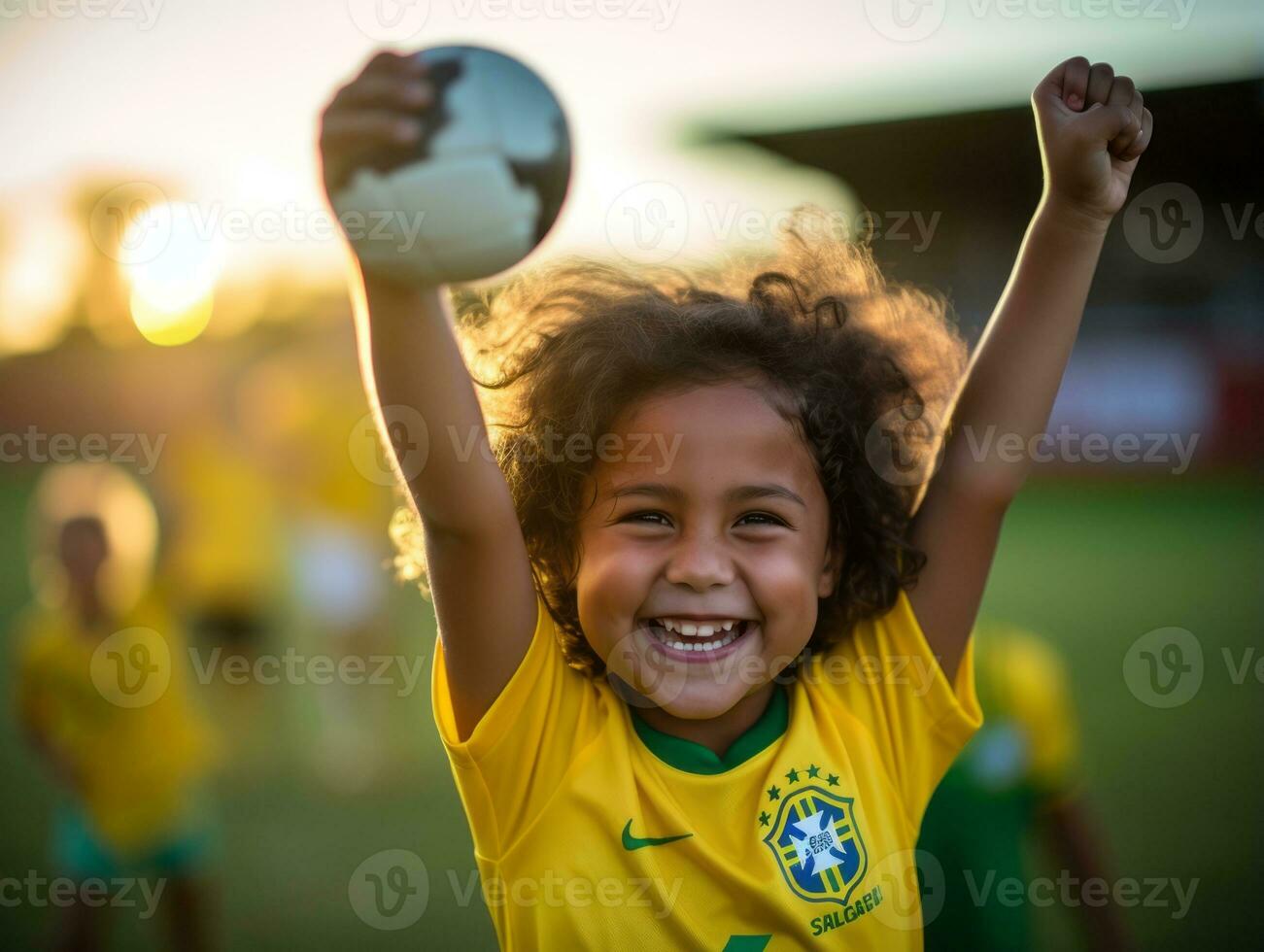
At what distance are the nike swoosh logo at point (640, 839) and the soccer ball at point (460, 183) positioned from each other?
80cm

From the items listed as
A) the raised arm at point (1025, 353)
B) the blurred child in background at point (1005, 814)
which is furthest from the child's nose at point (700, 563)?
the blurred child in background at point (1005, 814)

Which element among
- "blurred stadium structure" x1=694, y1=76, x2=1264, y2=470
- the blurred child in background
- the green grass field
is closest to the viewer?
the blurred child in background

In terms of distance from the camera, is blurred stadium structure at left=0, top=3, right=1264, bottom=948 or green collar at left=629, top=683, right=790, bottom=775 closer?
green collar at left=629, top=683, right=790, bottom=775

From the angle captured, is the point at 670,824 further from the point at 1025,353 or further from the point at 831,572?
the point at 1025,353

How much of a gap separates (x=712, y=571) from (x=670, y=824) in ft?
1.20

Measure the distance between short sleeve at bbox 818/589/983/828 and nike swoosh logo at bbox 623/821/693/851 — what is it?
15.1 inches

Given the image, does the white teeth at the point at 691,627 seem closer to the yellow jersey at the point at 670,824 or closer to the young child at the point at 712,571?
the young child at the point at 712,571

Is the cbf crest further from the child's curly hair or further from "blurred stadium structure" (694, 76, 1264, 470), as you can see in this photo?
"blurred stadium structure" (694, 76, 1264, 470)

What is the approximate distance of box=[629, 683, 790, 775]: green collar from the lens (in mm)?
1711

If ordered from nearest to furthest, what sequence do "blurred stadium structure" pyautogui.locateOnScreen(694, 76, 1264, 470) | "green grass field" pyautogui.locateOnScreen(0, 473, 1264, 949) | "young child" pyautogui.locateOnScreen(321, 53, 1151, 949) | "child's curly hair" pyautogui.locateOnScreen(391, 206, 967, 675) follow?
"young child" pyautogui.locateOnScreen(321, 53, 1151, 949)
"child's curly hair" pyautogui.locateOnScreen(391, 206, 967, 675)
"green grass field" pyautogui.locateOnScreen(0, 473, 1264, 949)
"blurred stadium structure" pyautogui.locateOnScreen(694, 76, 1264, 470)

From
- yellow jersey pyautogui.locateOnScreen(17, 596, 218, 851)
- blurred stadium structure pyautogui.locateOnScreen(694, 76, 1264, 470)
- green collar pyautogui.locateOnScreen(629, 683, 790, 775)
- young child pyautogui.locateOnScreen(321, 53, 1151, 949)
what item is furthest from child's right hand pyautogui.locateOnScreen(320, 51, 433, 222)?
blurred stadium structure pyautogui.locateOnScreen(694, 76, 1264, 470)

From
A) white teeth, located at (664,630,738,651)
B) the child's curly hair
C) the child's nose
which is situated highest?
the child's curly hair

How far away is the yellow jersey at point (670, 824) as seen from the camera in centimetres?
→ 160

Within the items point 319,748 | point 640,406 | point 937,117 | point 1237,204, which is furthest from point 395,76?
point 1237,204
